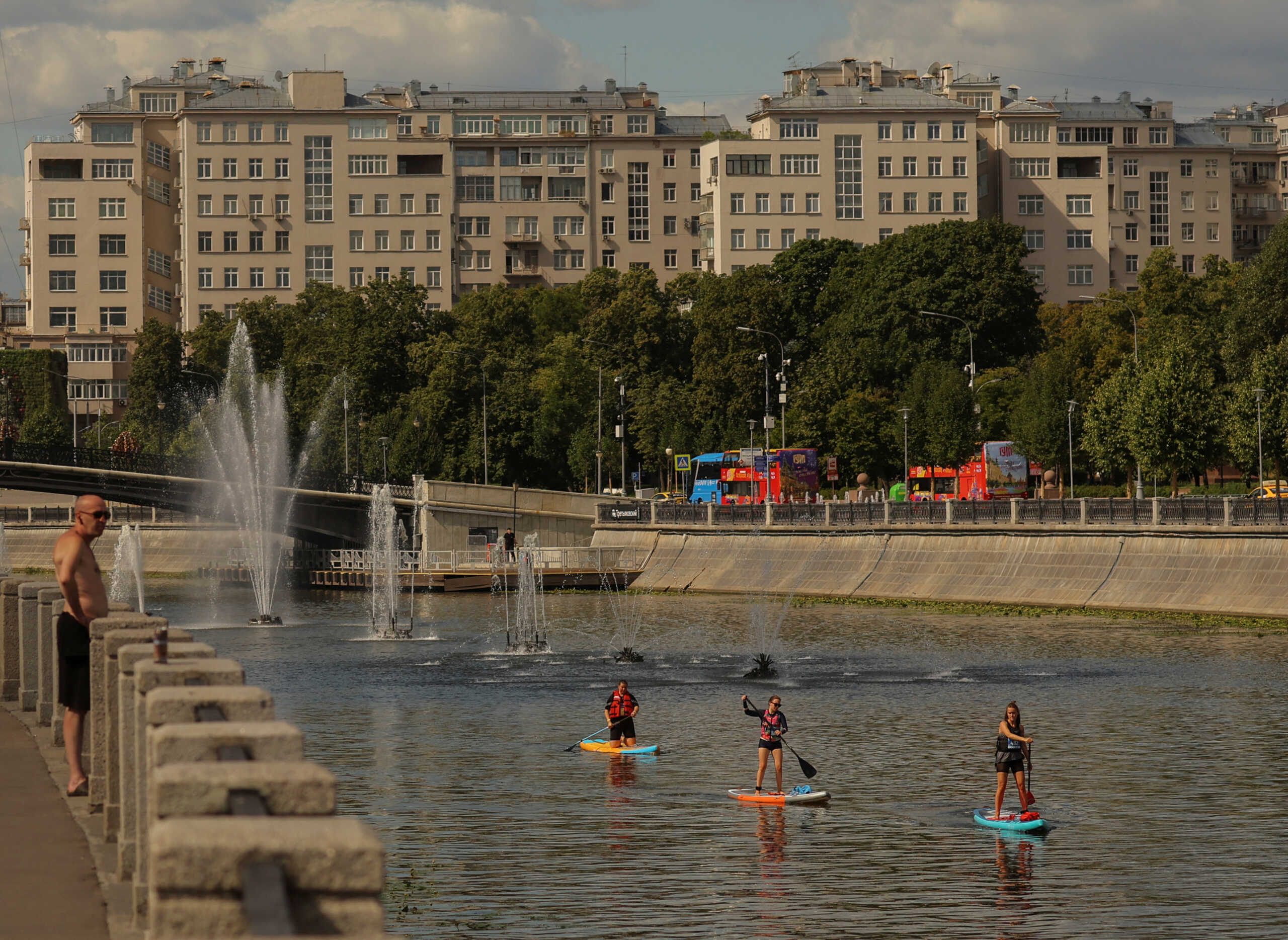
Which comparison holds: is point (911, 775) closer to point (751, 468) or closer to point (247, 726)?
point (247, 726)

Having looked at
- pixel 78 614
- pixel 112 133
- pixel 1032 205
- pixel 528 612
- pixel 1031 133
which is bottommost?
pixel 528 612

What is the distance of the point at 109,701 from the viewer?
12578 millimetres

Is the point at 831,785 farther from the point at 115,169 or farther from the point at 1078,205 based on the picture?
the point at 115,169

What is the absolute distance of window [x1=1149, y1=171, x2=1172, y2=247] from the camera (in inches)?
6924

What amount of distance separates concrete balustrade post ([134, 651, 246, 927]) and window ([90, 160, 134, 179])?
168818 millimetres

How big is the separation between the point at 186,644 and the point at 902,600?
64519 mm

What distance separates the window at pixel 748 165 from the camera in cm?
16412

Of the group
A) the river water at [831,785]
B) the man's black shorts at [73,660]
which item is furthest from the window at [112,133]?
the man's black shorts at [73,660]

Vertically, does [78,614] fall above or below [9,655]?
above

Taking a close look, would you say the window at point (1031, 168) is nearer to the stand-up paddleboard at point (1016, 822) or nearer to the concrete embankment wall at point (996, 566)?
the concrete embankment wall at point (996, 566)

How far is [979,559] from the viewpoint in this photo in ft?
239

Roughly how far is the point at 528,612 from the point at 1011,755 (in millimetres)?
51461

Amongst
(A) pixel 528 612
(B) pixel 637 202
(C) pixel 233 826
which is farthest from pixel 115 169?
(C) pixel 233 826

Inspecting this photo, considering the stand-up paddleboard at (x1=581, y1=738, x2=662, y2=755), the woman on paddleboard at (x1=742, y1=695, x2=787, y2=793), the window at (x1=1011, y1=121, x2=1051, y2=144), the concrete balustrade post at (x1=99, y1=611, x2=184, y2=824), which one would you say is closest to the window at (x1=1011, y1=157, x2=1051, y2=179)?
the window at (x1=1011, y1=121, x2=1051, y2=144)
